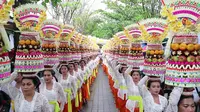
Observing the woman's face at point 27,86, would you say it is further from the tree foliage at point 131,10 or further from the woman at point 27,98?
the tree foliage at point 131,10

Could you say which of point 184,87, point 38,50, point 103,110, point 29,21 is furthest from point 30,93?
point 103,110

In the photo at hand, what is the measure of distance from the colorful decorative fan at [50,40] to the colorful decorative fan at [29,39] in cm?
162

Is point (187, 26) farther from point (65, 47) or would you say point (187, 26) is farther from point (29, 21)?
point (65, 47)

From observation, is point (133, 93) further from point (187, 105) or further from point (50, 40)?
point (187, 105)

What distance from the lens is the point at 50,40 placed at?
24.9 feet

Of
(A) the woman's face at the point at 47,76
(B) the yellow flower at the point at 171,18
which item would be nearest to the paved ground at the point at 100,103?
(A) the woman's face at the point at 47,76

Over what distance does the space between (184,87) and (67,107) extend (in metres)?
4.68

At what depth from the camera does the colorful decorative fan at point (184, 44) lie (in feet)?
13.6

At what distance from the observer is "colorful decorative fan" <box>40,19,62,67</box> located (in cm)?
746

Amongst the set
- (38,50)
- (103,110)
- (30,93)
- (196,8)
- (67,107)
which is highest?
(196,8)

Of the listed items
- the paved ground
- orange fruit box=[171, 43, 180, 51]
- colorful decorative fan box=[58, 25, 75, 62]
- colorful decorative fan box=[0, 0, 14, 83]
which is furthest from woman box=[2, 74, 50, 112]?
the paved ground

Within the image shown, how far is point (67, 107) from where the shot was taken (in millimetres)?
8289

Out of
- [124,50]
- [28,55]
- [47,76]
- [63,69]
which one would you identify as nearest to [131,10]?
[124,50]

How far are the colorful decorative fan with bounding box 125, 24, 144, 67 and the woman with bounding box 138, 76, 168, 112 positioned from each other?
1.70m
